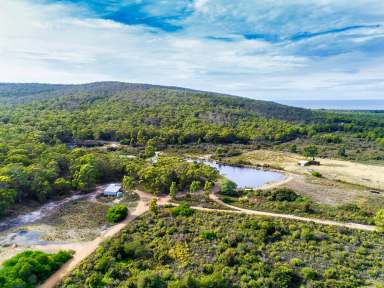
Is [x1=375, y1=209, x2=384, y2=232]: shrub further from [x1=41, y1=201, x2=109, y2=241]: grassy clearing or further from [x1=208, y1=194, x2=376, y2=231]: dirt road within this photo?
[x1=41, y1=201, x2=109, y2=241]: grassy clearing

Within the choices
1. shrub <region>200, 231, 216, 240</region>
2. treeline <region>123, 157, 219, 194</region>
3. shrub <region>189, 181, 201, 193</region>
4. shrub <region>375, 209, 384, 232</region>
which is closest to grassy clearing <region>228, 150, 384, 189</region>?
shrub <region>375, 209, 384, 232</region>

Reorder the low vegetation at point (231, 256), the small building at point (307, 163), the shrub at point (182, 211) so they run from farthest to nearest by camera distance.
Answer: the small building at point (307, 163)
the shrub at point (182, 211)
the low vegetation at point (231, 256)

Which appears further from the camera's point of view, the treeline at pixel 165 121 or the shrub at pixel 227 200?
the treeline at pixel 165 121

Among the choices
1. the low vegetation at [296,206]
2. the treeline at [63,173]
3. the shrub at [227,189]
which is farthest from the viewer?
the shrub at [227,189]

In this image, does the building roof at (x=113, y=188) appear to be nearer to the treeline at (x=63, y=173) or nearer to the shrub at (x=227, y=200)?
the treeline at (x=63, y=173)

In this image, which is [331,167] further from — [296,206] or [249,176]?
[296,206]

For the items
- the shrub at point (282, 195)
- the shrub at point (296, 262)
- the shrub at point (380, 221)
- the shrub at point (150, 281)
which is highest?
the shrub at point (380, 221)

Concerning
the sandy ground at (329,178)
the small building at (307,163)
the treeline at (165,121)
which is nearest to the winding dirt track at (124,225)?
the sandy ground at (329,178)
